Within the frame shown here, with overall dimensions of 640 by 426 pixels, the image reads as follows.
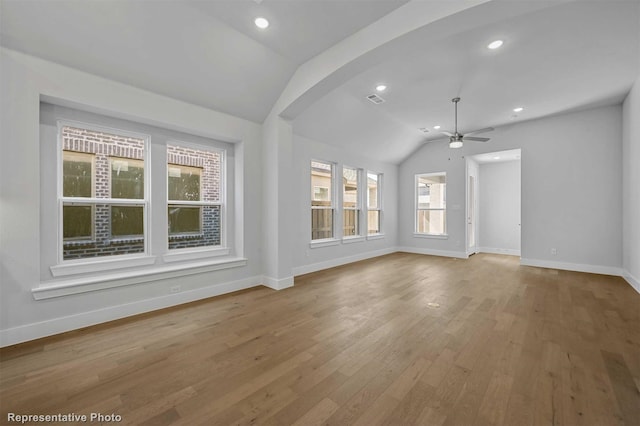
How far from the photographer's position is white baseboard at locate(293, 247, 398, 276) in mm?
5030

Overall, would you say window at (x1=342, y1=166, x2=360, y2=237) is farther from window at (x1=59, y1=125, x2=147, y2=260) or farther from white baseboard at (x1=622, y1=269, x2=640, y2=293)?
white baseboard at (x1=622, y1=269, x2=640, y2=293)

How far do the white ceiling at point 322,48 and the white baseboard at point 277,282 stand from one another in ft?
8.64

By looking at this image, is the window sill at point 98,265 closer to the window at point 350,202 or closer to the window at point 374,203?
the window at point 350,202

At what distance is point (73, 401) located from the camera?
1.65 meters

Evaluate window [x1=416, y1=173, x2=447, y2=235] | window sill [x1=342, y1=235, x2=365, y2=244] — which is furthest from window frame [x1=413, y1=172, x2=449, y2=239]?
window sill [x1=342, y1=235, x2=365, y2=244]

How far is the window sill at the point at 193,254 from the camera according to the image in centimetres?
347

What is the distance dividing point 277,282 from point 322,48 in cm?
336

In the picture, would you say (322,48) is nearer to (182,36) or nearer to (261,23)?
(261,23)

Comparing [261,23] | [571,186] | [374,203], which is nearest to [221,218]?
[261,23]

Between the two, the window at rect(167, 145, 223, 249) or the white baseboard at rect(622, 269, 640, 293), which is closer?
the window at rect(167, 145, 223, 249)

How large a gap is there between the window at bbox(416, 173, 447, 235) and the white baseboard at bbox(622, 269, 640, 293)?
331 cm

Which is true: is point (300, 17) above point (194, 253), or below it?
above

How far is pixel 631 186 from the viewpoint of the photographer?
169 inches

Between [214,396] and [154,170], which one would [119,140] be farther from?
[214,396]
